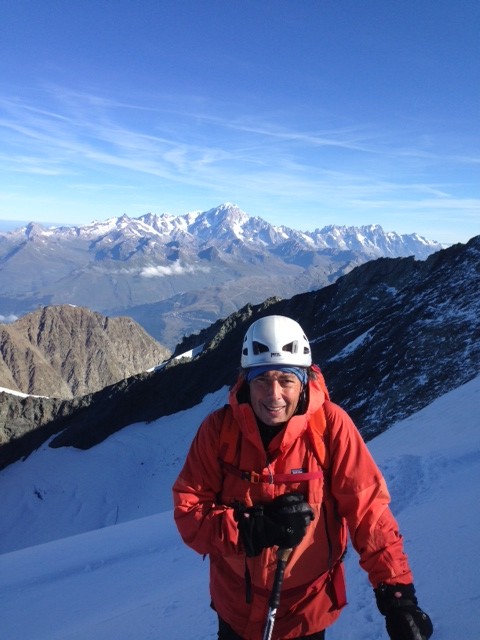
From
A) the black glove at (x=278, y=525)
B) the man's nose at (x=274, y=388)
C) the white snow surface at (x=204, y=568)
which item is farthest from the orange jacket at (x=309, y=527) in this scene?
the white snow surface at (x=204, y=568)

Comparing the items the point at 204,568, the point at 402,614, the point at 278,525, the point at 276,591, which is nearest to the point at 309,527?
the point at 278,525

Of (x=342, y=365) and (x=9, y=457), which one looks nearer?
(x=342, y=365)

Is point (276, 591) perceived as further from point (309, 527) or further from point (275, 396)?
point (275, 396)

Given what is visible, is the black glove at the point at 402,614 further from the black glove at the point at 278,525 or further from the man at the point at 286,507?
the black glove at the point at 278,525

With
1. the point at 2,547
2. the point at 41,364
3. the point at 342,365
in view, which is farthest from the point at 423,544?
the point at 41,364

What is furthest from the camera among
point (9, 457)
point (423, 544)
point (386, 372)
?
point (9, 457)

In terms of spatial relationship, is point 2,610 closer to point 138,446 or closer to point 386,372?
point 386,372

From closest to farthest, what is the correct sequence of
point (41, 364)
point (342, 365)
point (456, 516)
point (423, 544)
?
1. point (423, 544)
2. point (456, 516)
3. point (342, 365)
4. point (41, 364)
